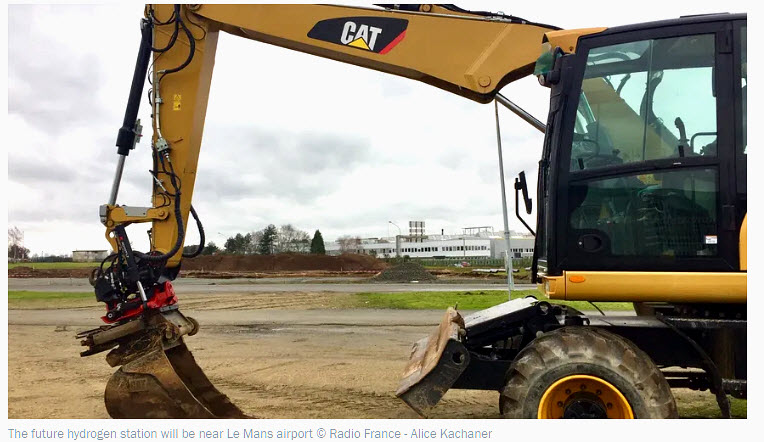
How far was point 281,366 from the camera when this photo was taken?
25.6ft

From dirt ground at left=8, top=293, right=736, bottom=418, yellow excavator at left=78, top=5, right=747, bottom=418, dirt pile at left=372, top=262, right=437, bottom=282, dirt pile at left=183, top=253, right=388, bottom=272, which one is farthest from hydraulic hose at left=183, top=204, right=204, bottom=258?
dirt pile at left=183, top=253, right=388, bottom=272

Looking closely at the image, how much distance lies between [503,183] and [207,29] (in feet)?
10.8

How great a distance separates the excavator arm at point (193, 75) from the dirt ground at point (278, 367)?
106 centimetres

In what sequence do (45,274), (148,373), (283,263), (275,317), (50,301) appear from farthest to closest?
(283,263), (45,274), (50,301), (275,317), (148,373)

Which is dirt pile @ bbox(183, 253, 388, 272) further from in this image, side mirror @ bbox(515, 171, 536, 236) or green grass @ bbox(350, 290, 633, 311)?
side mirror @ bbox(515, 171, 536, 236)

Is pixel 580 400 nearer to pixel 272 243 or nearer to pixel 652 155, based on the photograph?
pixel 652 155

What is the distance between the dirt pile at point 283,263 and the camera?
5272 centimetres

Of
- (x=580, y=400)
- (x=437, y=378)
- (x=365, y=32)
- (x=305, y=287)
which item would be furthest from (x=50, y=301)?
(x=580, y=400)

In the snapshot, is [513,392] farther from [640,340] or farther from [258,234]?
[258,234]

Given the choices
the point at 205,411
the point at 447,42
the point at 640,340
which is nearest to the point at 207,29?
the point at 447,42

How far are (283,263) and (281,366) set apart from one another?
46403 mm

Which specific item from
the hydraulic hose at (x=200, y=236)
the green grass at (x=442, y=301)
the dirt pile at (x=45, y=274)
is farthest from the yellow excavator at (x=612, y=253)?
the dirt pile at (x=45, y=274)

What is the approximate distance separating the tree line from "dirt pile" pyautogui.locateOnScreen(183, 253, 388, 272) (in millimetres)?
2638

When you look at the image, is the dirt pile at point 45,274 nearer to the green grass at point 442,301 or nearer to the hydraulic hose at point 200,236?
the green grass at point 442,301
